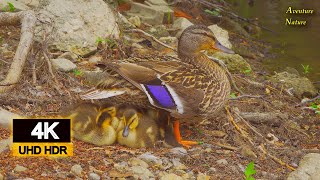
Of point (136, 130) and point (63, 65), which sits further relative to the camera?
point (63, 65)

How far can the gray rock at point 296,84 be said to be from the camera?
7.57 metres

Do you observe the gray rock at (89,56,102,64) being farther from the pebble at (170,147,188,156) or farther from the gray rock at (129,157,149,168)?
the gray rock at (129,157,149,168)

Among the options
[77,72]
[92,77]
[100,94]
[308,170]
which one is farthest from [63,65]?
[308,170]

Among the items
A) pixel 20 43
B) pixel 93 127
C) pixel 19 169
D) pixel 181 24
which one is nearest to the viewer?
pixel 19 169

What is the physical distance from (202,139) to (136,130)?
74 cm

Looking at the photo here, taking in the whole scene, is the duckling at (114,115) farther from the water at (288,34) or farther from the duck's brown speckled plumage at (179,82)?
the water at (288,34)

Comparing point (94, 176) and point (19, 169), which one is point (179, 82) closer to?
point (94, 176)

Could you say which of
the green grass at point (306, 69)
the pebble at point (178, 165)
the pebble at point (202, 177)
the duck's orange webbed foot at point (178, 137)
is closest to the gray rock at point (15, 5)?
the duck's orange webbed foot at point (178, 137)

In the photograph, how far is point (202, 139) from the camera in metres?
5.19

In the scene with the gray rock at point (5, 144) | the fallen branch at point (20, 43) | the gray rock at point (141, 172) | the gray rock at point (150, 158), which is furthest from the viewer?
the fallen branch at point (20, 43)

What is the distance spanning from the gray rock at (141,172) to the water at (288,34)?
485 centimetres

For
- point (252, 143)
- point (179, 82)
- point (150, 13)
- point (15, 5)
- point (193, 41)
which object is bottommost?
point (252, 143)

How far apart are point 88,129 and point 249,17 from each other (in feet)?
24.7

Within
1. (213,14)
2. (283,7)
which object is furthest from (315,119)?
(283,7)
